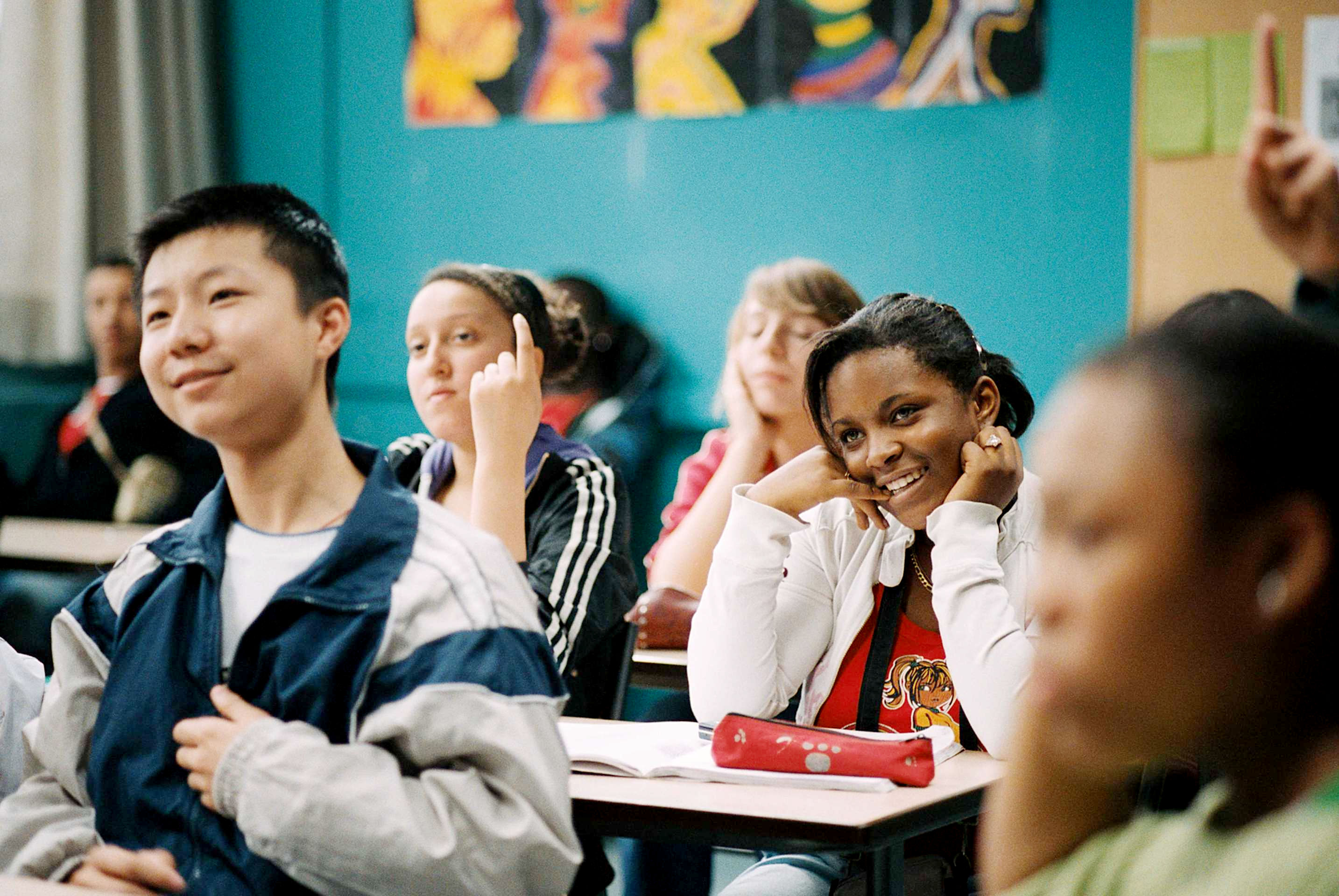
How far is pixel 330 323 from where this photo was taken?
5.07 feet

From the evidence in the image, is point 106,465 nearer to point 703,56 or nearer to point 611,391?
point 611,391

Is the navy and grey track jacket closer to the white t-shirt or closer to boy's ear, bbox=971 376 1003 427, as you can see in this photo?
the white t-shirt

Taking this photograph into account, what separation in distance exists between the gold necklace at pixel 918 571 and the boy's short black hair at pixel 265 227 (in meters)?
0.84

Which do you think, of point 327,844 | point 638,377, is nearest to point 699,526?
point 638,377

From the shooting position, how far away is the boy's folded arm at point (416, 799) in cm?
123

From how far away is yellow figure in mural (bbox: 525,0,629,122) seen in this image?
15.8ft

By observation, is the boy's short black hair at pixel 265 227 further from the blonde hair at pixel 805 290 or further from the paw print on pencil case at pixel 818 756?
the blonde hair at pixel 805 290

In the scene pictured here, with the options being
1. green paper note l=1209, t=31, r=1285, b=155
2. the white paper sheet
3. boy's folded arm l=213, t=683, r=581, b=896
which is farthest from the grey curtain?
boy's folded arm l=213, t=683, r=581, b=896

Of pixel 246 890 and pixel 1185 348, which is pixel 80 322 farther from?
pixel 1185 348

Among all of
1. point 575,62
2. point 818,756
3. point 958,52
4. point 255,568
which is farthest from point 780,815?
point 575,62

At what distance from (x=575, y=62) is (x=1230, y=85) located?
2069 millimetres

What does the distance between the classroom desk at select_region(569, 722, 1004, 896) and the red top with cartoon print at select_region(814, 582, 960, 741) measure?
25 centimetres

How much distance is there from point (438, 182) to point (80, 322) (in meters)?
1.31

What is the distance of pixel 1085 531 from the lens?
761 millimetres
